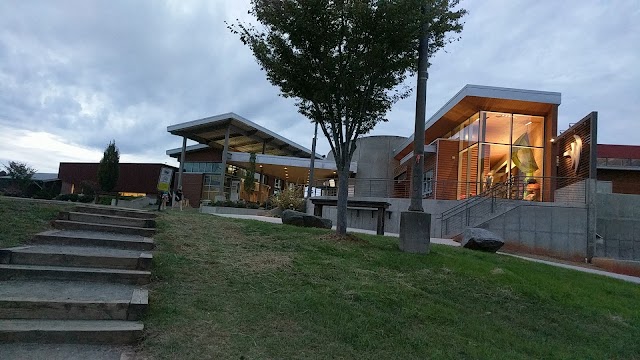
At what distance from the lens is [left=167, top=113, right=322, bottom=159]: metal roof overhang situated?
34969mm

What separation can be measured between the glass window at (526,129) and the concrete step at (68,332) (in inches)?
835

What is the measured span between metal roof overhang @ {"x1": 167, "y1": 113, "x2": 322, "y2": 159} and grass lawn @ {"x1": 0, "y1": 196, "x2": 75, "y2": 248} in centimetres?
2665

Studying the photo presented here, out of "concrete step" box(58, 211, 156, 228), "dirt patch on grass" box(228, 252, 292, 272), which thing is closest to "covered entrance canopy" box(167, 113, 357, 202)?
"concrete step" box(58, 211, 156, 228)

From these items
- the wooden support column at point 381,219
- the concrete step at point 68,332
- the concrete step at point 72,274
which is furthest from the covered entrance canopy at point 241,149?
the concrete step at point 68,332

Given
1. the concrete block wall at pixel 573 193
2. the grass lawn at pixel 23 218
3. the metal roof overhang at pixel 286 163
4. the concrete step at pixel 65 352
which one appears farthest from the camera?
the metal roof overhang at pixel 286 163

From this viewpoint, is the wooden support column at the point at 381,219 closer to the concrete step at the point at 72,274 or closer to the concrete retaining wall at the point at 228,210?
the concrete step at the point at 72,274

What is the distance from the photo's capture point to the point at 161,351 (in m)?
3.85

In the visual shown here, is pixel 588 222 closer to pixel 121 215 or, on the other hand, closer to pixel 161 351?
pixel 121 215

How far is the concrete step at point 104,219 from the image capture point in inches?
303

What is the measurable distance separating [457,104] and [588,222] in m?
8.04

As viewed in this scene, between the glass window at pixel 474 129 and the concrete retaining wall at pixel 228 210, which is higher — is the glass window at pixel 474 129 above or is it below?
above

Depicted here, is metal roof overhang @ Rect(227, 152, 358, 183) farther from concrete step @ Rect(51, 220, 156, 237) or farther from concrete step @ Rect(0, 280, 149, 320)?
concrete step @ Rect(0, 280, 149, 320)

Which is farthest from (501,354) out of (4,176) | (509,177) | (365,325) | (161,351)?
Result: (4,176)

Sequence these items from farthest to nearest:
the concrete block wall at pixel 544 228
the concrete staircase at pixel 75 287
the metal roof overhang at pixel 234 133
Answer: the metal roof overhang at pixel 234 133 → the concrete block wall at pixel 544 228 → the concrete staircase at pixel 75 287
